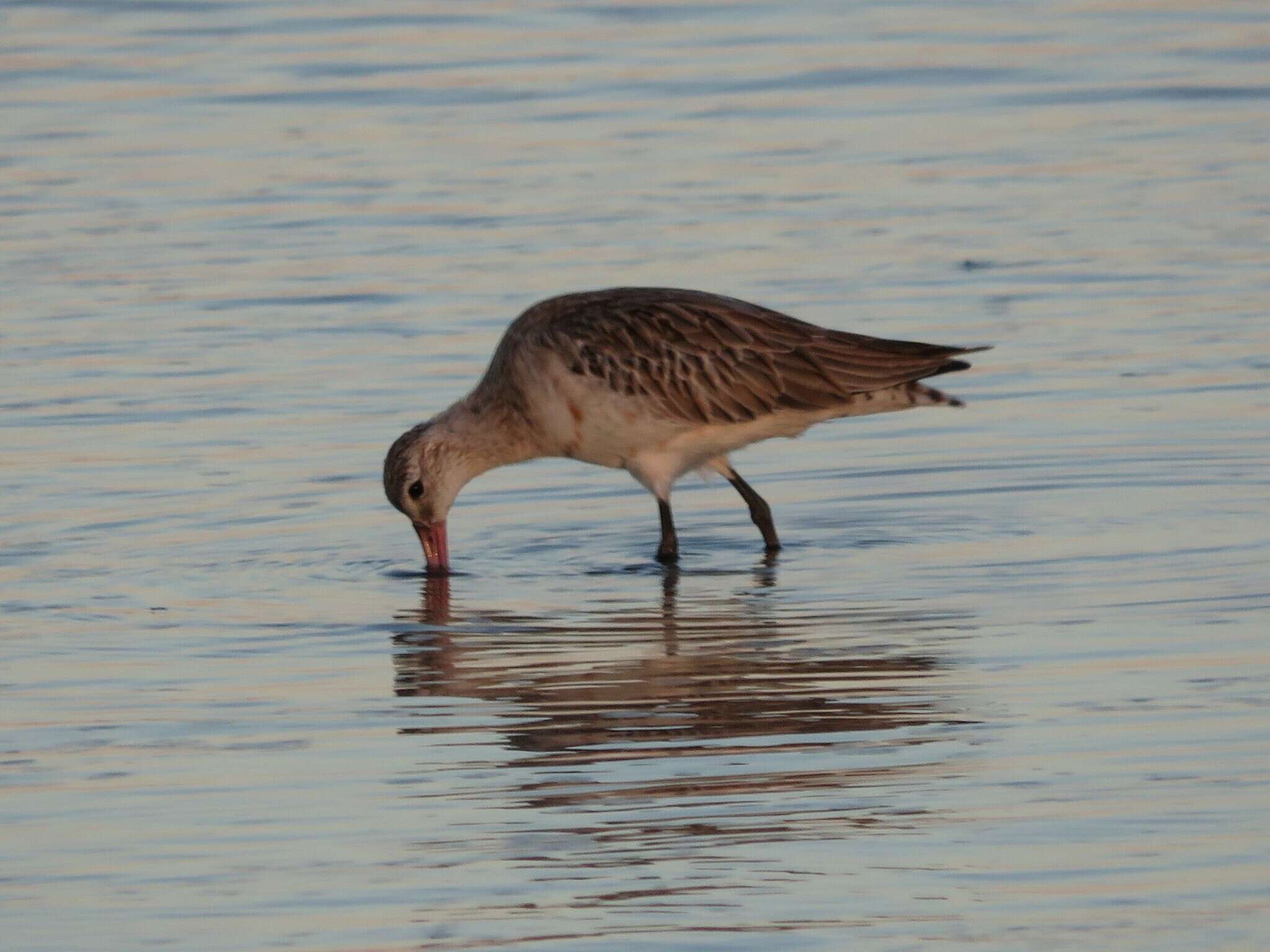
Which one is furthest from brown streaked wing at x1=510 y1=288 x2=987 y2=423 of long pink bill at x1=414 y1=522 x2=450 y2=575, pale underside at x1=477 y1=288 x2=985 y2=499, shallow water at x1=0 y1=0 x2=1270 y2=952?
long pink bill at x1=414 y1=522 x2=450 y2=575

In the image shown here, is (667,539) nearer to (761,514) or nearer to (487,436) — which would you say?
(761,514)

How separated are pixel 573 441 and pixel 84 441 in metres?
1.93

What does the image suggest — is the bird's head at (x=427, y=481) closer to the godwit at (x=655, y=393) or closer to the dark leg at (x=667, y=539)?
the godwit at (x=655, y=393)

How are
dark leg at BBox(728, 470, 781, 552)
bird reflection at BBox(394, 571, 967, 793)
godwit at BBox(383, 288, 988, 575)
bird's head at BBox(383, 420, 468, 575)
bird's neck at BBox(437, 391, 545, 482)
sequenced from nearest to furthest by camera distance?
bird reflection at BBox(394, 571, 967, 793) → dark leg at BBox(728, 470, 781, 552) → bird's head at BBox(383, 420, 468, 575) → godwit at BBox(383, 288, 988, 575) → bird's neck at BBox(437, 391, 545, 482)

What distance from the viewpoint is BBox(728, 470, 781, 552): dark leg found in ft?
30.5

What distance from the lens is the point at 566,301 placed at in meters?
9.95

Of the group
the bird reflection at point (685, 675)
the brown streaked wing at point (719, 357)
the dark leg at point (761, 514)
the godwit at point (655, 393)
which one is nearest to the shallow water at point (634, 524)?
the bird reflection at point (685, 675)

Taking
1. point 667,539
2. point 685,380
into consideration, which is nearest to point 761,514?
point 667,539

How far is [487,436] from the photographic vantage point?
9.84 metres

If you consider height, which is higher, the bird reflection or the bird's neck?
the bird's neck

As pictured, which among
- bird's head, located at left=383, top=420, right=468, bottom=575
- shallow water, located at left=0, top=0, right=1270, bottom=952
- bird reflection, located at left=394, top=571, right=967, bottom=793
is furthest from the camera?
bird's head, located at left=383, top=420, right=468, bottom=575

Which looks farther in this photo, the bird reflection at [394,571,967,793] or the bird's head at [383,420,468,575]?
the bird's head at [383,420,468,575]

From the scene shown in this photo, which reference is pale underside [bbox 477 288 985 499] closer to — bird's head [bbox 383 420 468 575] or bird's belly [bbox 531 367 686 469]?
bird's belly [bbox 531 367 686 469]

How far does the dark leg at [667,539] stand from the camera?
367 inches
